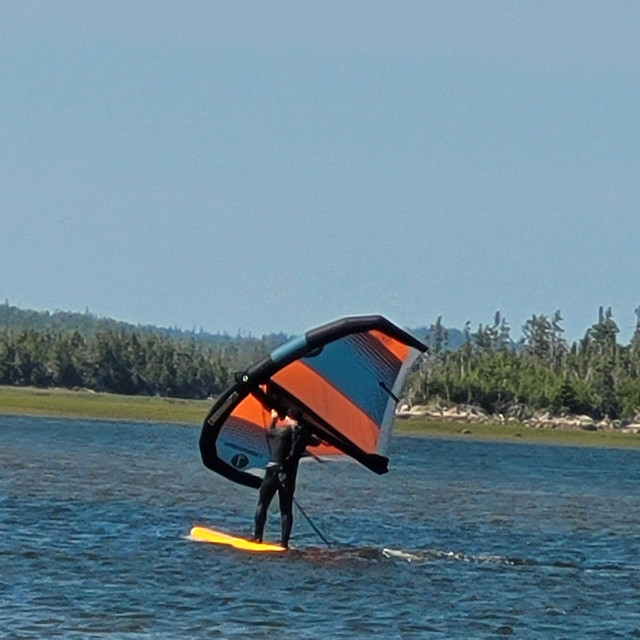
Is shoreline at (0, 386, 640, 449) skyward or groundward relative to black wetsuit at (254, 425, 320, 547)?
skyward

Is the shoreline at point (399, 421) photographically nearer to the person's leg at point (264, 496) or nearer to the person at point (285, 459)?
the person's leg at point (264, 496)

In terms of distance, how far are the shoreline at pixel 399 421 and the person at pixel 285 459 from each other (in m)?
115

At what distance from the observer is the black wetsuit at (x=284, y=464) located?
A: 31406mm

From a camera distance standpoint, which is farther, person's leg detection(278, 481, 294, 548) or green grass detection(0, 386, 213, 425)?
green grass detection(0, 386, 213, 425)

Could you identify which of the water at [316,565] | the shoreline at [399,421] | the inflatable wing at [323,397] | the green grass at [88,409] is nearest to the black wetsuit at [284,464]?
the inflatable wing at [323,397]

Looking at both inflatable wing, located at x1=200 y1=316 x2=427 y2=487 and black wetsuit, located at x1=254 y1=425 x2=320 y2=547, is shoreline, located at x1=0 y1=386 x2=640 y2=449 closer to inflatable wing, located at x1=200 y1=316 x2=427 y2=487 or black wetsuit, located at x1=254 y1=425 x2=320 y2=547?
inflatable wing, located at x1=200 y1=316 x2=427 y2=487

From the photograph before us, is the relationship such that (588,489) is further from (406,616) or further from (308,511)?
(406,616)

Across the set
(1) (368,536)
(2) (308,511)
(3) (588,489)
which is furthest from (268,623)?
(3) (588,489)

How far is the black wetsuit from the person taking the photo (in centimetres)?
3141

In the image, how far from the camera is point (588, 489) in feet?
220

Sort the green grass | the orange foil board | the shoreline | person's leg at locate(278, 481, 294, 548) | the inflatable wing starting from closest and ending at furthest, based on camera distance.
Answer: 1. the inflatable wing
2. person's leg at locate(278, 481, 294, 548)
3. the orange foil board
4. the green grass
5. the shoreline

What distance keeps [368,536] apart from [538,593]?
26.9ft

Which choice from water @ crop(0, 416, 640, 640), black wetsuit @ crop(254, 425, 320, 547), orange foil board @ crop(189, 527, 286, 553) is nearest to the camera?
water @ crop(0, 416, 640, 640)

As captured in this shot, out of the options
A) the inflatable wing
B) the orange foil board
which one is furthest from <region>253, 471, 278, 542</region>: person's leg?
the inflatable wing
